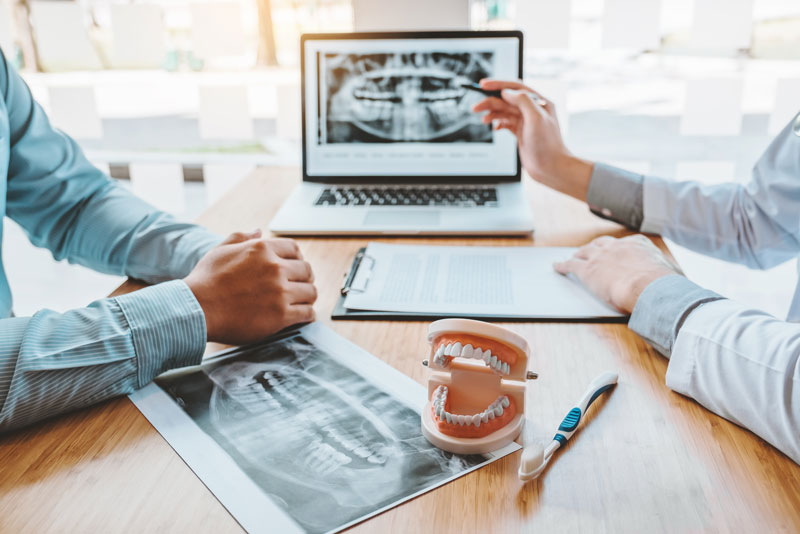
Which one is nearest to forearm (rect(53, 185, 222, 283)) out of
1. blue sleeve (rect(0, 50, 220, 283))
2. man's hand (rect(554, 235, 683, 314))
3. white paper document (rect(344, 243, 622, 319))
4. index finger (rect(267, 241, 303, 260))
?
blue sleeve (rect(0, 50, 220, 283))

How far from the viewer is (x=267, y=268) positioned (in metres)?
0.84

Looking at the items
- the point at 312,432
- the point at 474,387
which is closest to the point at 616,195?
the point at 474,387

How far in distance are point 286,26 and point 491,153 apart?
3.65 ft

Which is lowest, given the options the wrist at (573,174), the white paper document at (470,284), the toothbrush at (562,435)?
the toothbrush at (562,435)

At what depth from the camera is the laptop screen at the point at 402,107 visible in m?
1.40

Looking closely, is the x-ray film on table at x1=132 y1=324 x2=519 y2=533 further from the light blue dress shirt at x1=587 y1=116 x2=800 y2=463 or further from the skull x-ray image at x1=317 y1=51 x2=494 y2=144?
the skull x-ray image at x1=317 y1=51 x2=494 y2=144

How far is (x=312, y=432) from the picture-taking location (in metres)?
0.65

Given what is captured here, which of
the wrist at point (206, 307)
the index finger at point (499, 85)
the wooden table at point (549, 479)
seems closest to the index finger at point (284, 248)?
the wrist at point (206, 307)

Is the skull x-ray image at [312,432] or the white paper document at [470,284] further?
the white paper document at [470,284]

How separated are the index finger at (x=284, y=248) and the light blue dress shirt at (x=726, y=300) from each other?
0.45 m

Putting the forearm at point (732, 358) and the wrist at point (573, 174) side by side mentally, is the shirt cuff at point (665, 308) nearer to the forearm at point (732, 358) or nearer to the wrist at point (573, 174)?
the forearm at point (732, 358)

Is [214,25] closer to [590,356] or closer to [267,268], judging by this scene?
[267,268]

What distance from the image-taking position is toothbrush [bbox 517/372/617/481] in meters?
0.57

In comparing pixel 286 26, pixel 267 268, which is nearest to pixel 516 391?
pixel 267 268
